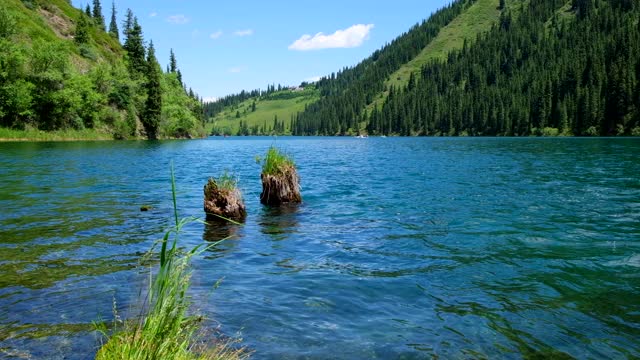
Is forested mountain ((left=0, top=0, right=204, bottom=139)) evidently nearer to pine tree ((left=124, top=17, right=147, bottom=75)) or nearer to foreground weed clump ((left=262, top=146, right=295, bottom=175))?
pine tree ((left=124, top=17, right=147, bottom=75))

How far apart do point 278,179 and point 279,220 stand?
371 centimetres

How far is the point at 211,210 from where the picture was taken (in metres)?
17.6

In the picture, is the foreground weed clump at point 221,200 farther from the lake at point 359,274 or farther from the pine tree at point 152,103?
the pine tree at point 152,103

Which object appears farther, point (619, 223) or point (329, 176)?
point (329, 176)

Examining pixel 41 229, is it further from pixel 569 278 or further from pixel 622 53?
pixel 622 53

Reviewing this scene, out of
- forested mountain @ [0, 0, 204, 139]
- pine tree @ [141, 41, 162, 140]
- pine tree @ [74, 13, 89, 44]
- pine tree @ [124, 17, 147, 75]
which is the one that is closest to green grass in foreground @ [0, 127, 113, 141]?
forested mountain @ [0, 0, 204, 139]

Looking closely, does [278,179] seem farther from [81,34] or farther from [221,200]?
[81,34]

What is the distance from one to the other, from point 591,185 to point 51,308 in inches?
1110

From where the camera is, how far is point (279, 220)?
1811cm

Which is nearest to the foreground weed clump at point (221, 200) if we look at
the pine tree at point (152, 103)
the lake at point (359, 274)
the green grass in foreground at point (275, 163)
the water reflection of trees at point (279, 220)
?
the lake at point (359, 274)

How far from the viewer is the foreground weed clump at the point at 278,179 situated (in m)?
20.9

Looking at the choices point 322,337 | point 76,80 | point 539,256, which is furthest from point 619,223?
point 76,80

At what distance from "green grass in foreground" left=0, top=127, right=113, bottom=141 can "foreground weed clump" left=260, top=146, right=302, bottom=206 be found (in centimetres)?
6963

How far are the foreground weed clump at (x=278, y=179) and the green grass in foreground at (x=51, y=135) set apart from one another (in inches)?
2742
